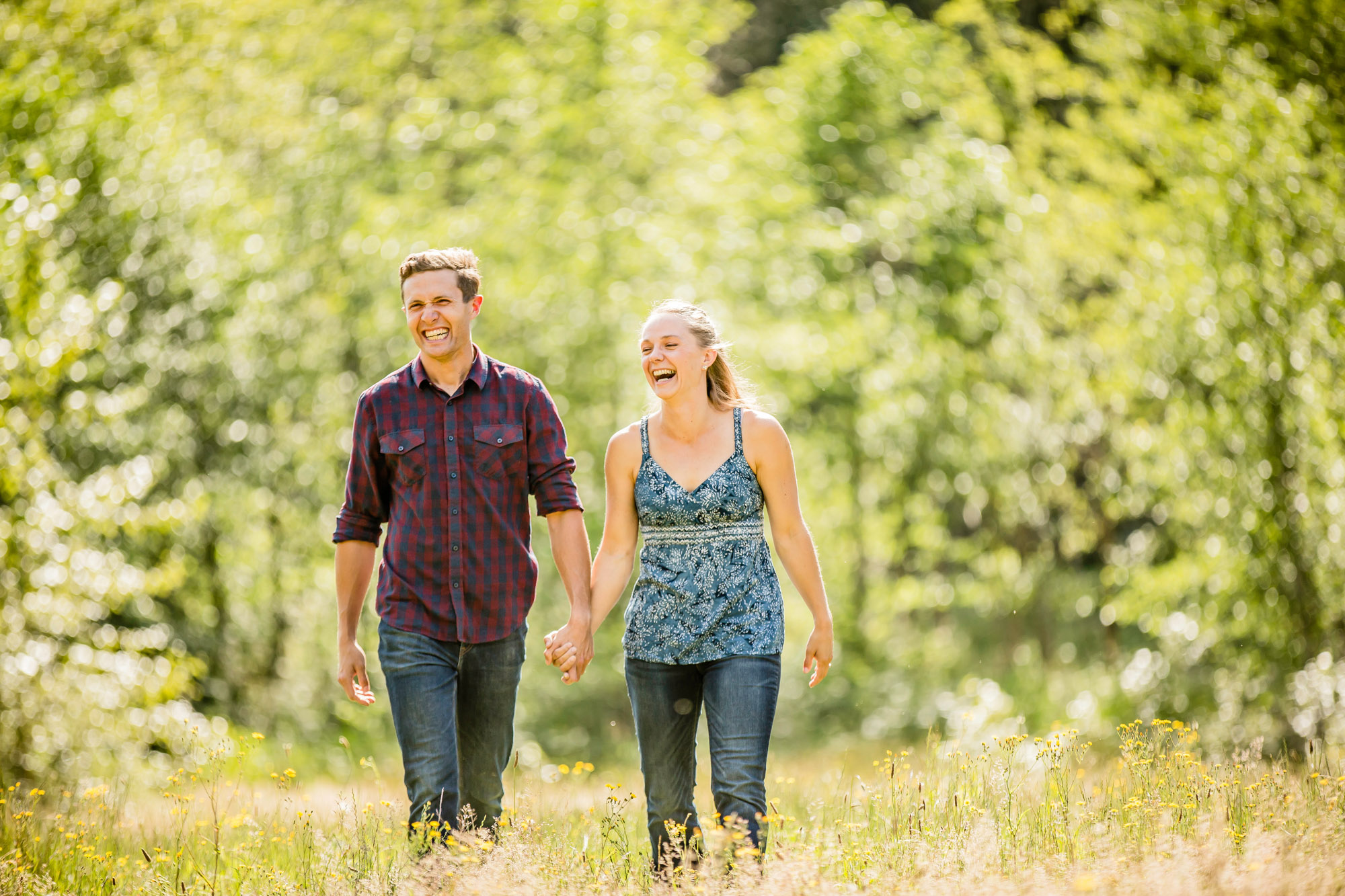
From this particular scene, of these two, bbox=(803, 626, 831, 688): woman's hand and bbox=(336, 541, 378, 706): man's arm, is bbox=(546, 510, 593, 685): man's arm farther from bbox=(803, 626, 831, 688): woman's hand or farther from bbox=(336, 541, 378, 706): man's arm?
bbox=(803, 626, 831, 688): woman's hand

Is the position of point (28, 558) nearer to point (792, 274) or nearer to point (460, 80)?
point (460, 80)

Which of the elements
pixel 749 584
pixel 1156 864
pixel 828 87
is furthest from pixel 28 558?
pixel 828 87

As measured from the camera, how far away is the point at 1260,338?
8.88 m

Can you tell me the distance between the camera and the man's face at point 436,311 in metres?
4.19

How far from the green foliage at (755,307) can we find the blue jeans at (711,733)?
5196mm

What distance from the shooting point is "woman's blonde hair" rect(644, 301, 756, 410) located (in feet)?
13.5

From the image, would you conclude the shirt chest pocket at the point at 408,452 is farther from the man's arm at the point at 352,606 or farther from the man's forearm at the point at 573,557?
the man's forearm at the point at 573,557

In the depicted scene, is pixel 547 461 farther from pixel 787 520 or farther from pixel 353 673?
pixel 353 673

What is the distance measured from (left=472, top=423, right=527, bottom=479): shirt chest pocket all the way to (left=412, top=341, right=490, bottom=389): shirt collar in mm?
169

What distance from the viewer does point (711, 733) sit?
386cm

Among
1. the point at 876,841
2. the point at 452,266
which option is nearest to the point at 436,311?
the point at 452,266

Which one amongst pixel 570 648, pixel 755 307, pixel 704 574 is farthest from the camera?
pixel 755 307

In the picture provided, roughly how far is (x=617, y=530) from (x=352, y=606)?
37.3 inches

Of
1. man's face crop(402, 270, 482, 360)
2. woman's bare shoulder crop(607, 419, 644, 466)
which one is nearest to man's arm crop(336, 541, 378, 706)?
man's face crop(402, 270, 482, 360)
